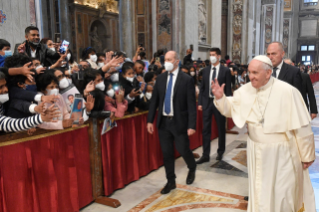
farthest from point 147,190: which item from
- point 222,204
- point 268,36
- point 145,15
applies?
point 268,36

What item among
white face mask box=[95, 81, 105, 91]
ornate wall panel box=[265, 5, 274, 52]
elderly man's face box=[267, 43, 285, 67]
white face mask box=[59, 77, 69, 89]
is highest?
ornate wall panel box=[265, 5, 274, 52]

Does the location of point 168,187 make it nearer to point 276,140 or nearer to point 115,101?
point 115,101

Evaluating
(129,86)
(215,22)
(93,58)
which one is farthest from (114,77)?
(215,22)

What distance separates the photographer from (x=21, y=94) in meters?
2.89

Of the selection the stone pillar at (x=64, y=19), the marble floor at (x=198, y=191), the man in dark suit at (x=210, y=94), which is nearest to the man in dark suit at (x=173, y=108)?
the marble floor at (x=198, y=191)

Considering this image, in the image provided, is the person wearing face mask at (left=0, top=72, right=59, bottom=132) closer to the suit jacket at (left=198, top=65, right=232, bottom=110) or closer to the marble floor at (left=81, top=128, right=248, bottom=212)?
the marble floor at (left=81, top=128, right=248, bottom=212)

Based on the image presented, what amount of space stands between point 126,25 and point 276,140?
8676 mm

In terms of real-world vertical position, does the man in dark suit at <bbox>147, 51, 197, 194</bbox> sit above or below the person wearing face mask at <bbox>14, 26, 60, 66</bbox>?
below

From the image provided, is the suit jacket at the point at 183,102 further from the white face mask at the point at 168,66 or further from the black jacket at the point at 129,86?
the black jacket at the point at 129,86

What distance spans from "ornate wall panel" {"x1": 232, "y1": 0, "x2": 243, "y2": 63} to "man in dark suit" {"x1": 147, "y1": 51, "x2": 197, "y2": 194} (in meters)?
14.7

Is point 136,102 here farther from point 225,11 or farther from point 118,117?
point 225,11

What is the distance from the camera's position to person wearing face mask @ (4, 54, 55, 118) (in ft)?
9.26

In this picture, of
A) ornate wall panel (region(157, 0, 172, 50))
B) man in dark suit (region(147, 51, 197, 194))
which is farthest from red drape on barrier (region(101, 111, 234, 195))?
ornate wall panel (region(157, 0, 172, 50))

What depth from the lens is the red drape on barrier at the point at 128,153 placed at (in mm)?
3934
